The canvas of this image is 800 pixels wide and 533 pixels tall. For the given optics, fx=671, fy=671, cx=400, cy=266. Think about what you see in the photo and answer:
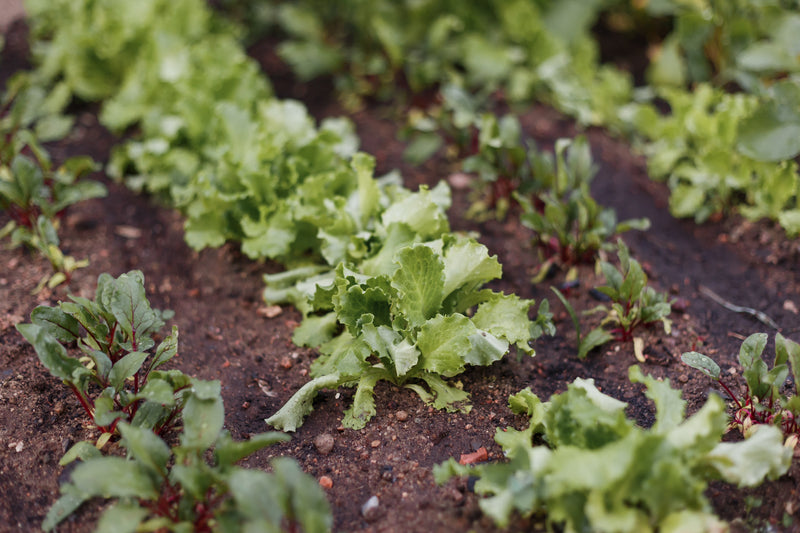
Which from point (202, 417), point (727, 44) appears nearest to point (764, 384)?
point (202, 417)

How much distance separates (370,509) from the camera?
1901mm

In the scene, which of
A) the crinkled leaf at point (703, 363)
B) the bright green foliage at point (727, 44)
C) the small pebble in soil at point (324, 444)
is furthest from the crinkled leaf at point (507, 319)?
the bright green foliage at point (727, 44)

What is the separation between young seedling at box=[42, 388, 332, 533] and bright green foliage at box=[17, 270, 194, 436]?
12 cm

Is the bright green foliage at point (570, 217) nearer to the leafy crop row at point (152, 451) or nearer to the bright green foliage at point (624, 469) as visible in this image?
the bright green foliage at point (624, 469)

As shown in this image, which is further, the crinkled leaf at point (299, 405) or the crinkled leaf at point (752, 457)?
the crinkled leaf at point (299, 405)

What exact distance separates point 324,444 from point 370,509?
0.29 m

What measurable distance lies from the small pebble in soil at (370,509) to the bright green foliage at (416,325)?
0.95 feet

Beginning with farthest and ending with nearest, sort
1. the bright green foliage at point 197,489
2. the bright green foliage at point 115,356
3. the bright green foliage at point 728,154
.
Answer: the bright green foliage at point 728,154 → the bright green foliage at point 115,356 → the bright green foliage at point 197,489

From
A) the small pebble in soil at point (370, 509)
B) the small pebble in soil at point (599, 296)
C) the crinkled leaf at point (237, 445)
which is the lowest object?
the small pebble in soil at point (599, 296)

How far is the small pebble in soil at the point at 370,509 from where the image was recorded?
74.2 inches

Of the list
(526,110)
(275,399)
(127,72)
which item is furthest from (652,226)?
(127,72)

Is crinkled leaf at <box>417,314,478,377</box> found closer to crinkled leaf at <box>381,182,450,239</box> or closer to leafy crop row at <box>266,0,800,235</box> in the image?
crinkled leaf at <box>381,182,450,239</box>

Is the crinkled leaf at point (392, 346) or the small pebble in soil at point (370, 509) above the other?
the crinkled leaf at point (392, 346)

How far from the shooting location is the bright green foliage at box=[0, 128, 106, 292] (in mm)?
2682
